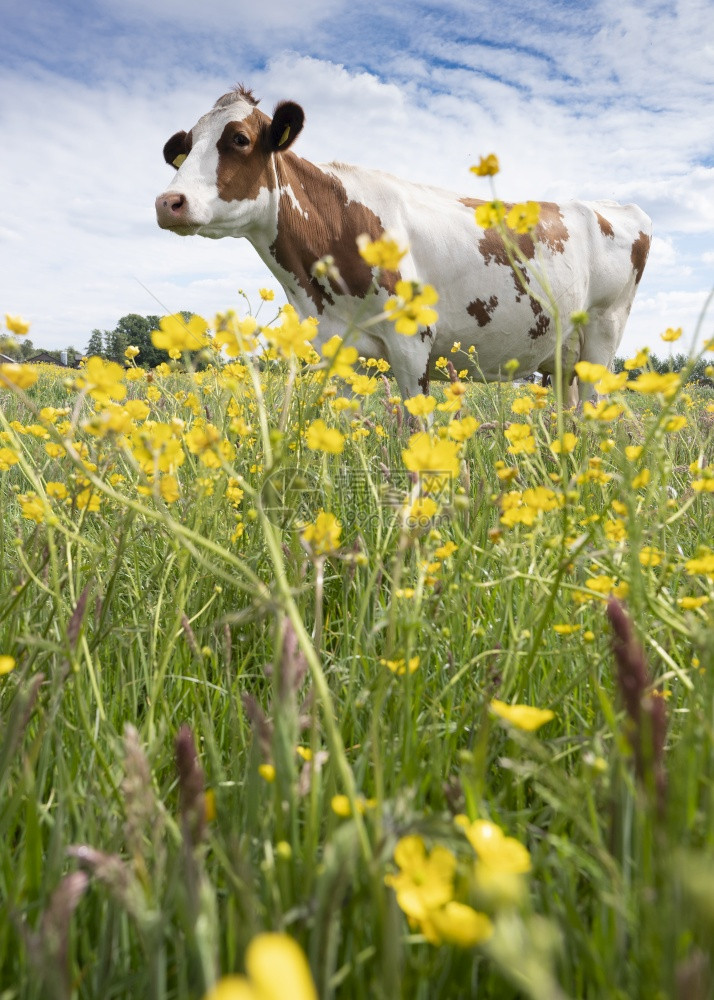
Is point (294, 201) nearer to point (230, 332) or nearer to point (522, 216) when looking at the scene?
point (522, 216)

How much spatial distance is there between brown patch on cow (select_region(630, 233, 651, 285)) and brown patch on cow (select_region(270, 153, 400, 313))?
2.89 meters

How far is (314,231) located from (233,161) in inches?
23.2

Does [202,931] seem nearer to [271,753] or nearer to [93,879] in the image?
[271,753]

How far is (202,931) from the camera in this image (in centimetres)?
42

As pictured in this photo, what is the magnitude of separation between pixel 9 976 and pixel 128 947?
4.6 inches

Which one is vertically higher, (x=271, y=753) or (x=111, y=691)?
(x=271, y=753)

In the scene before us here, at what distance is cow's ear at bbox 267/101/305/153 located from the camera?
3.50m

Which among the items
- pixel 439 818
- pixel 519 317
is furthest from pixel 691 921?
pixel 519 317

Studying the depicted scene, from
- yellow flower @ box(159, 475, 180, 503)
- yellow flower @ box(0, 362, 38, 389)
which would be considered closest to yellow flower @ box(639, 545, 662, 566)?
yellow flower @ box(159, 475, 180, 503)

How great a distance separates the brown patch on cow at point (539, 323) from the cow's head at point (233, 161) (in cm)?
199

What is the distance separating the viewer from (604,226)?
5578 millimetres

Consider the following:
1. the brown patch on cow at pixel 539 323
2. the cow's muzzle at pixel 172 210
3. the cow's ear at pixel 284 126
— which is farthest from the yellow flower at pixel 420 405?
the brown patch on cow at pixel 539 323

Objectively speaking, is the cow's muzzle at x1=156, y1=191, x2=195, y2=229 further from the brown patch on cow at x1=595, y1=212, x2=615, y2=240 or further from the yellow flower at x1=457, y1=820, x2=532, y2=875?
the brown patch on cow at x1=595, y1=212, x2=615, y2=240

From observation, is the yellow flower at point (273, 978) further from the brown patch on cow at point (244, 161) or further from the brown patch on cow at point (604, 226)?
the brown patch on cow at point (604, 226)
